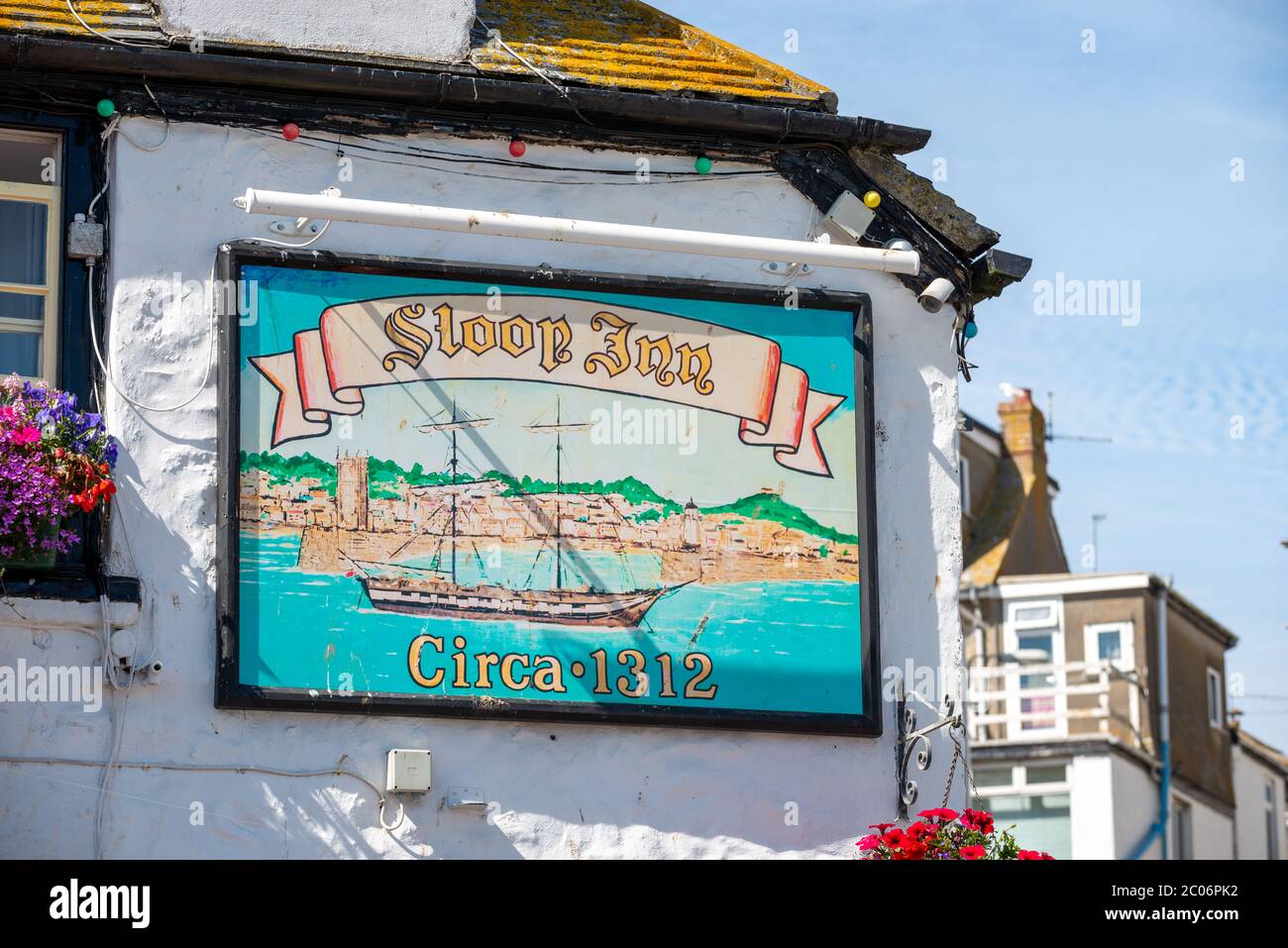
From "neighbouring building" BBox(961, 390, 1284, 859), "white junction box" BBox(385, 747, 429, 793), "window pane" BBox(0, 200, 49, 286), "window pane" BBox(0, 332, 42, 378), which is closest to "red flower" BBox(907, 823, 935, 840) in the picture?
"white junction box" BBox(385, 747, 429, 793)

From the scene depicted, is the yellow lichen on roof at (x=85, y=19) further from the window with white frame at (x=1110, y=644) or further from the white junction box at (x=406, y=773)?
the window with white frame at (x=1110, y=644)

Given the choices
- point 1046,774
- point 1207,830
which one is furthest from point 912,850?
point 1207,830

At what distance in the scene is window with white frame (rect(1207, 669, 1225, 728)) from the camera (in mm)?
37906

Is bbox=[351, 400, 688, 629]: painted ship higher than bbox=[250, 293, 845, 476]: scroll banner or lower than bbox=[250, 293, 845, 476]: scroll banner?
lower

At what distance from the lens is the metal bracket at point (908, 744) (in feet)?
36.0

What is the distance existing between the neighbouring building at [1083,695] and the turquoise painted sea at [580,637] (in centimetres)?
1892

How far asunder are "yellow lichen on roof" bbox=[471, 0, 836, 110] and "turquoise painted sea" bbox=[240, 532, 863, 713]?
2747mm

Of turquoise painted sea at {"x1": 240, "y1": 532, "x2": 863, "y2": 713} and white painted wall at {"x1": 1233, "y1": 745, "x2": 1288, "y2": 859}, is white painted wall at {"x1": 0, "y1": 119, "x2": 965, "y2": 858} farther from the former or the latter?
white painted wall at {"x1": 1233, "y1": 745, "x2": 1288, "y2": 859}

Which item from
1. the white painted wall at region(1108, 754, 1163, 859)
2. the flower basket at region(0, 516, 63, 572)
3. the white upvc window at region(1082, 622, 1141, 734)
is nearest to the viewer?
the flower basket at region(0, 516, 63, 572)

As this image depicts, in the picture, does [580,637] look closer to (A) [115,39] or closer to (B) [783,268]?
(B) [783,268]

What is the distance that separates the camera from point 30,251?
10773mm

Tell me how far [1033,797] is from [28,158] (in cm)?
2488

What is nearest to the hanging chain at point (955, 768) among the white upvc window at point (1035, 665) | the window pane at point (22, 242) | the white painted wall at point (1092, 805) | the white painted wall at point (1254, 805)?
the window pane at point (22, 242)
